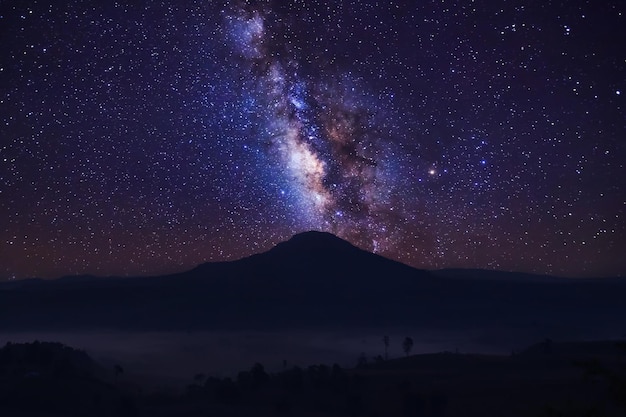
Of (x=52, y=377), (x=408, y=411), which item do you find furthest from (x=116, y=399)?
(x=408, y=411)

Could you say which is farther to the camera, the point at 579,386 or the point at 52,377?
the point at 52,377

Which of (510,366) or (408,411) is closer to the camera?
(408,411)

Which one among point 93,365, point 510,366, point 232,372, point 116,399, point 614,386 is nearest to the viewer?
point 614,386

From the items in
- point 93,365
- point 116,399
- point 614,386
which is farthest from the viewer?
point 93,365

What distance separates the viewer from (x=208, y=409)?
99.7 metres

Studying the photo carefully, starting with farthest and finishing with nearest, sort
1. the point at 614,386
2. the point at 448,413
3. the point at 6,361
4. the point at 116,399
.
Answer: the point at 6,361, the point at 116,399, the point at 448,413, the point at 614,386

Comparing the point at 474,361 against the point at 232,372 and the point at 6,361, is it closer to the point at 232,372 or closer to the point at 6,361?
the point at 232,372

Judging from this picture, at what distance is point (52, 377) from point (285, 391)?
1488 inches

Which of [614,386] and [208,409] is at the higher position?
[614,386]

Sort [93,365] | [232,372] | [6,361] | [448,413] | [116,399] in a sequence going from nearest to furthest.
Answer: [448,413] → [116,399] → [6,361] → [93,365] → [232,372]

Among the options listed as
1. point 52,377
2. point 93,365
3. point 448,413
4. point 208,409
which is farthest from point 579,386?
point 93,365

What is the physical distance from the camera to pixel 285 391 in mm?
111000

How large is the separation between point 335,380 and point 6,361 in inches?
2390

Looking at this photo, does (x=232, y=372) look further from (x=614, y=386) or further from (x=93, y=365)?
(x=614, y=386)
